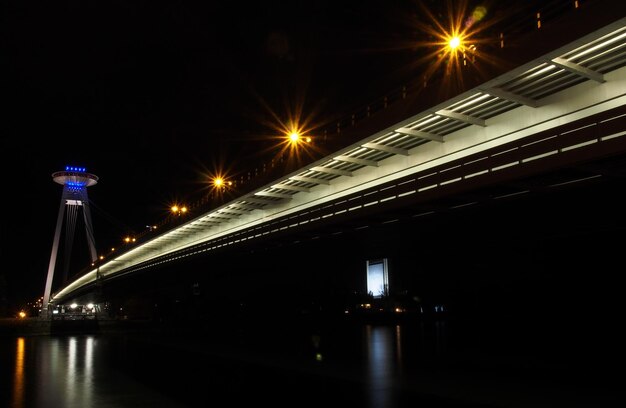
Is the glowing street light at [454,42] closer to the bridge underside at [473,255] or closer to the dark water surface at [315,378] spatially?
the bridge underside at [473,255]

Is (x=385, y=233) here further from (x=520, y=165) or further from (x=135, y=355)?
(x=135, y=355)

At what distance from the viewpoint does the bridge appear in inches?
545

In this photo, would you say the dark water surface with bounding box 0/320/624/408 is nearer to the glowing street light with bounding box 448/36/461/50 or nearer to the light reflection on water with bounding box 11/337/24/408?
the light reflection on water with bounding box 11/337/24/408

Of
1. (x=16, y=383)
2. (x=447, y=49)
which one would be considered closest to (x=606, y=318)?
(x=447, y=49)

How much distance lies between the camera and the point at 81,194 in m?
96.0

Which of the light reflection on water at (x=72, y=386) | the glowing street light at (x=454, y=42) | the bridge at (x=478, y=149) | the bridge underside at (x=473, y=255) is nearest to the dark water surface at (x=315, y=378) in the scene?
the light reflection on water at (x=72, y=386)

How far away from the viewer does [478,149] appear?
20047 millimetres

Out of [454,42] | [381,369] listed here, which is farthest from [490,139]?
[381,369]

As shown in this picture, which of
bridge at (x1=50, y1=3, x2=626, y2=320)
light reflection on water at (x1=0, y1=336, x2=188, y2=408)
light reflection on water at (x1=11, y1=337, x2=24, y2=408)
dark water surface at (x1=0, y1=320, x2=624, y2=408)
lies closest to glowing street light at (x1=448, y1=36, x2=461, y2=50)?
bridge at (x1=50, y1=3, x2=626, y2=320)

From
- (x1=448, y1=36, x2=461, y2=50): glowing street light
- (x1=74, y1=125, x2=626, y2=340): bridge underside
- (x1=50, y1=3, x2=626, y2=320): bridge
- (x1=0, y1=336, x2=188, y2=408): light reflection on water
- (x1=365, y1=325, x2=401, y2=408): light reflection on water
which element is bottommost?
(x1=365, y1=325, x2=401, y2=408): light reflection on water

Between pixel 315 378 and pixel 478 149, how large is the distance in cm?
1098

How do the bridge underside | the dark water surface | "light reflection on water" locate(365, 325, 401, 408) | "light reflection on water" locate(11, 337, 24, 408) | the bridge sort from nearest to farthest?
the dark water surface
"light reflection on water" locate(11, 337, 24, 408)
"light reflection on water" locate(365, 325, 401, 408)
the bridge
the bridge underside

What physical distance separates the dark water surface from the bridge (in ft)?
17.5

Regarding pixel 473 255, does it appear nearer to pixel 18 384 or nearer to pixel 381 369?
pixel 381 369
